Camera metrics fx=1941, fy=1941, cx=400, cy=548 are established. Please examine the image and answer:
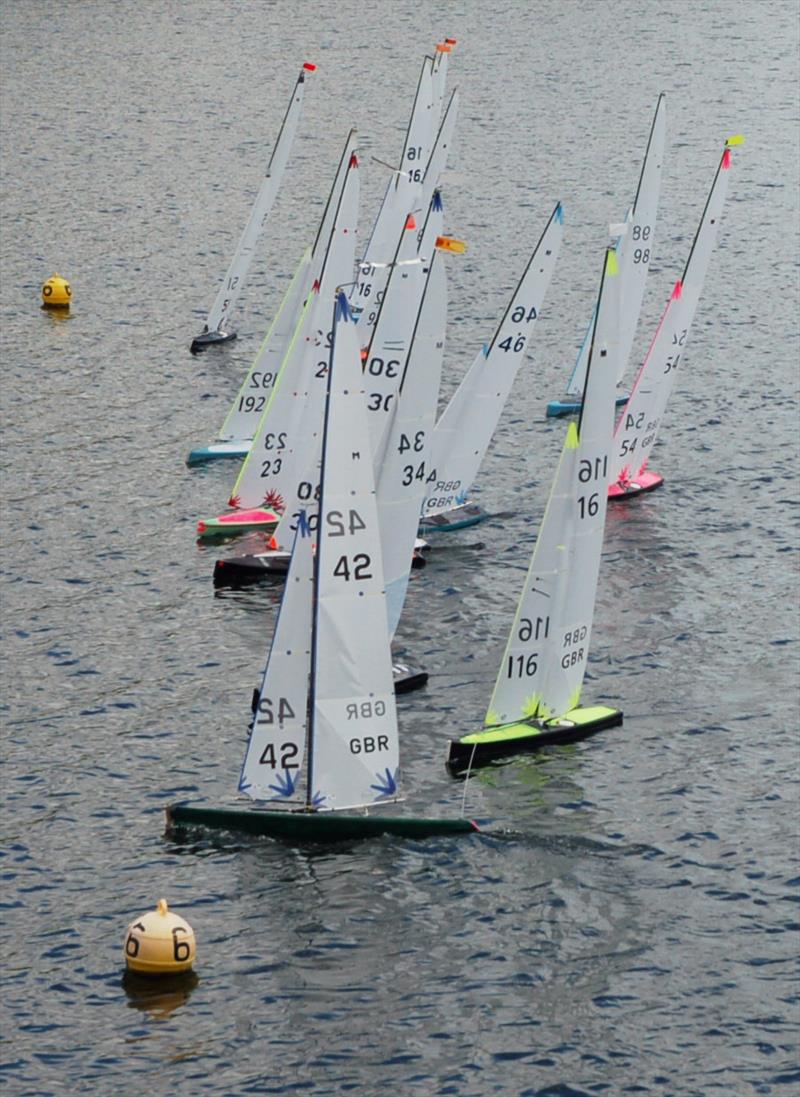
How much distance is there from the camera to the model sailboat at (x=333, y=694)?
43188mm

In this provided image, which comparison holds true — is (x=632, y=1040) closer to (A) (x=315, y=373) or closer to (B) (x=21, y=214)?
(A) (x=315, y=373)

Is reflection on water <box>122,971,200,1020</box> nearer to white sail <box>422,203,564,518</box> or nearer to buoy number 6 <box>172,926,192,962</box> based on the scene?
buoy number 6 <box>172,926,192,962</box>

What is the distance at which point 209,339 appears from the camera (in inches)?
3285

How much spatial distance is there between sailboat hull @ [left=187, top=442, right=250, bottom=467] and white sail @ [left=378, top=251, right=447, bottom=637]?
714 inches

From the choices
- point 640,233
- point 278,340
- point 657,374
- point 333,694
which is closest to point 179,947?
point 333,694

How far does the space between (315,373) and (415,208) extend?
18.3 meters

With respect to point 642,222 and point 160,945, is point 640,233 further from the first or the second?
point 160,945

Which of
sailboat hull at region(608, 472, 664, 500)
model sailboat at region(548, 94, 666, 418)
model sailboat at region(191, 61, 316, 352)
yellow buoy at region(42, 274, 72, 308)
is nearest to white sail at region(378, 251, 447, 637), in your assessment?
sailboat hull at region(608, 472, 664, 500)

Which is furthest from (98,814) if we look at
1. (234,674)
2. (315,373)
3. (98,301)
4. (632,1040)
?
(98,301)

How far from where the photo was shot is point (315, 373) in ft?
206

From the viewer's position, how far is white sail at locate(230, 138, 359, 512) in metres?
62.8

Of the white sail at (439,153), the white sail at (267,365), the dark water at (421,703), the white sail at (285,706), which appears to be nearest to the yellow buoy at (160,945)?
the dark water at (421,703)

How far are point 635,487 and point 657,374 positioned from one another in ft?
13.7

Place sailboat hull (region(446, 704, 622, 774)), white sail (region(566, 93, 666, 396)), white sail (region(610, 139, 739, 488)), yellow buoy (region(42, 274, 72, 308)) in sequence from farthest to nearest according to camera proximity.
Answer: yellow buoy (region(42, 274, 72, 308))
white sail (region(566, 93, 666, 396))
white sail (region(610, 139, 739, 488))
sailboat hull (region(446, 704, 622, 774))
